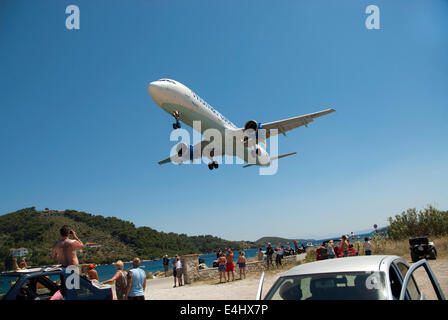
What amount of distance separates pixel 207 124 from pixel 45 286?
21207mm

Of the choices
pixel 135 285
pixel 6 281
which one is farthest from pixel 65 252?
pixel 135 285

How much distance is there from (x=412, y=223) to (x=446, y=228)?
238 cm

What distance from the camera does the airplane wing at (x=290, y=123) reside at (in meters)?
24.6

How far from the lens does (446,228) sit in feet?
81.0

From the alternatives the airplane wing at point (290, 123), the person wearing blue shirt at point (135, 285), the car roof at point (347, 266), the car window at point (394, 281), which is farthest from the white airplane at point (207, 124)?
the car window at point (394, 281)

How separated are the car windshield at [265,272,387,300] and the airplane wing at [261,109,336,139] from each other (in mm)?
21480

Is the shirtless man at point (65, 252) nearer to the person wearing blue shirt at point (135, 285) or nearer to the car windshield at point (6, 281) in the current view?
the car windshield at point (6, 281)

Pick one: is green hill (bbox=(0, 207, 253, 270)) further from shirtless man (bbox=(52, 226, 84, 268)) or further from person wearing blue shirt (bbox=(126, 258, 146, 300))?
shirtless man (bbox=(52, 226, 84, 268))

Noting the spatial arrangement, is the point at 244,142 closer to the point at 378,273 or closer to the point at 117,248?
the point at 378,273

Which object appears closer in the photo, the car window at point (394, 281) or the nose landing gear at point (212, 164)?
the car window at point (394, 281)

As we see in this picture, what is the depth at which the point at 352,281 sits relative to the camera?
3.76 m

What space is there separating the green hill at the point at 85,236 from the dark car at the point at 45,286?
10449cm

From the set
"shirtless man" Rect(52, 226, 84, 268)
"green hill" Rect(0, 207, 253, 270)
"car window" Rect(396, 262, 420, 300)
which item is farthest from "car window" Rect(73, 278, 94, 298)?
"green hill" Rect(0, 207, 253, 270)
